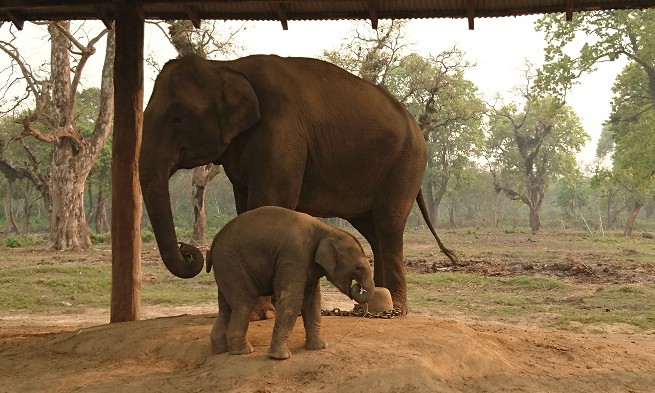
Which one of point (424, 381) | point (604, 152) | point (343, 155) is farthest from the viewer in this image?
point (604, 152)

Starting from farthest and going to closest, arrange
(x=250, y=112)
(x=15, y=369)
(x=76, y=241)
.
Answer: (x=76, y=241), (x=250, y=112), (x=15, y=369)

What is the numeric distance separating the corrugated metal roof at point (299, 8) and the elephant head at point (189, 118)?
142cm

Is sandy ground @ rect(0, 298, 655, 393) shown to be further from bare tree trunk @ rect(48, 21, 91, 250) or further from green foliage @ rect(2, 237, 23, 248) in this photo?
green foliage @ rect(2, 237, 23, 248)

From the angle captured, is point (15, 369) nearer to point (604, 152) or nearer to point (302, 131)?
point (302, 131)

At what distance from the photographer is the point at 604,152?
99500 mm

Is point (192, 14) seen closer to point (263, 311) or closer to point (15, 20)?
point (15, 20)

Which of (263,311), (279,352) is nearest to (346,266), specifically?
(279,352)

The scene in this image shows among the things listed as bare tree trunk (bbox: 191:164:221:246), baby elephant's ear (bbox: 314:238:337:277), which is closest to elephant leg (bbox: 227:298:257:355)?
baby elephant's ear (bbox: 314:238:337:277)

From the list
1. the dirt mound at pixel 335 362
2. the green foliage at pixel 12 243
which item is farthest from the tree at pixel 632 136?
the dirt mound at pixel 335 362

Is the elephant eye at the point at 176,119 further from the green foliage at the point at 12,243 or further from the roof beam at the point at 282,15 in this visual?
the green foliage at the point at 12,243

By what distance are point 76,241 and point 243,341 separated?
2168 centimetres

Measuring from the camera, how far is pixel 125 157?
853 centimetres

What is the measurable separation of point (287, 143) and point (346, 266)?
2.01m

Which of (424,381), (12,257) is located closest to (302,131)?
(424,381)
